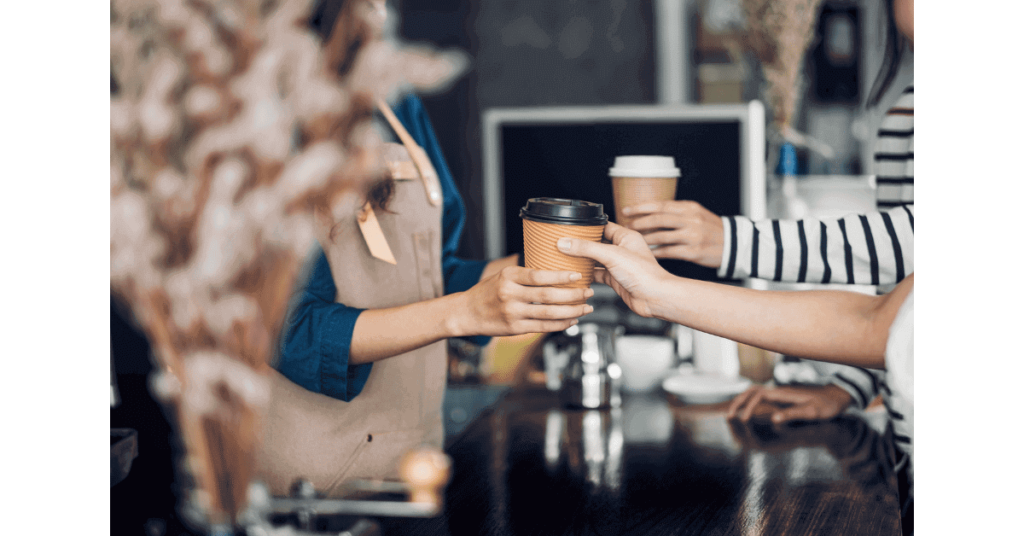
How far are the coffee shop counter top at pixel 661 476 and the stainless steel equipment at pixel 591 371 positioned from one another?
0.03m

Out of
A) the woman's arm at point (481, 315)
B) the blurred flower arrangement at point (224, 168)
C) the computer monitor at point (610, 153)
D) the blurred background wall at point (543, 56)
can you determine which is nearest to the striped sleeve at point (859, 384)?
the computer monitor at point (610, 153)

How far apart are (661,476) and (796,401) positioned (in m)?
0.37

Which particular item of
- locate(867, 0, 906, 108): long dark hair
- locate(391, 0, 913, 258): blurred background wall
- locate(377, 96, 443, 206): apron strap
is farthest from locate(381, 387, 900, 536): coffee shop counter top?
locate(391, 0, 913, 258): blurred background wall

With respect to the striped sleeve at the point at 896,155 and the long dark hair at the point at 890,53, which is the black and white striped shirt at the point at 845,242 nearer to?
the striped sleeve at the point at 896,155

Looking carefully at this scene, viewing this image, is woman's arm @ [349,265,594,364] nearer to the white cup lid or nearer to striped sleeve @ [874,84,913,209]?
the white cup lid

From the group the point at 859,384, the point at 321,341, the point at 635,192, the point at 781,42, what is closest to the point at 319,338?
the point at 321,341

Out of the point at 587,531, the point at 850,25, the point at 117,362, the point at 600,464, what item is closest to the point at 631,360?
the point at 600,464

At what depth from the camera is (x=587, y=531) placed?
0.70 meters

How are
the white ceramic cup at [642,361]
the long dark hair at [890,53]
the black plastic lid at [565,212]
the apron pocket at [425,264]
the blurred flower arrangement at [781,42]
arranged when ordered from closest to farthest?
the black plastic lid at [565,212] < the apron pocket at [425,264] < the long dark hair at [890,53] < the white ceramic cup at [642,361] < the blurred flower arrangement at [781,42]

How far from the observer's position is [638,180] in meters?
0.90

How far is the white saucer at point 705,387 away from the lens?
119 centimetres
